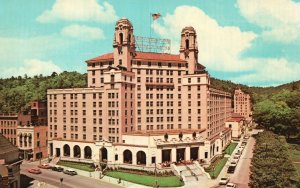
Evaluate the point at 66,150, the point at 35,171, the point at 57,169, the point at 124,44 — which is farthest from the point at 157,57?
the point at 35,171

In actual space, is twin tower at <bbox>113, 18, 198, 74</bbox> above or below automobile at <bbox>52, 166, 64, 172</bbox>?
above

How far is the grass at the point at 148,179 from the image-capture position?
74.3m

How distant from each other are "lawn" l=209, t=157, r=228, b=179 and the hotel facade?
3.73m

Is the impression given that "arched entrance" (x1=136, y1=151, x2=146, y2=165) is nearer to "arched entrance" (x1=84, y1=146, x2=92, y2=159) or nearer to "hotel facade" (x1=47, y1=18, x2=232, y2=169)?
"hotel facade" (x1=47, y1=18, x2=232, y2=169)

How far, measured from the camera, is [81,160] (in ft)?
314

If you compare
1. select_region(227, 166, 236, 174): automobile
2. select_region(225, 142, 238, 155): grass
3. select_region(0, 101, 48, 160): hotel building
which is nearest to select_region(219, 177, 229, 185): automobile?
select_region(227, 166, 236, 174): automobile

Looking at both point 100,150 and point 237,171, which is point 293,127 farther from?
point 100,150

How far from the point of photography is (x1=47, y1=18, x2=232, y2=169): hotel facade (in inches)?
3553

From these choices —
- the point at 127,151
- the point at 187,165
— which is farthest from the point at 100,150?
the point at 187,165

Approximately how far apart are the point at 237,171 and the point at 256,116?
67256 mm

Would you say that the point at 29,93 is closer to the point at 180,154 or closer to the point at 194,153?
the point at 180,154

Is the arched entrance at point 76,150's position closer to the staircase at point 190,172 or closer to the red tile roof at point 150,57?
the red tile roof at point 150,57

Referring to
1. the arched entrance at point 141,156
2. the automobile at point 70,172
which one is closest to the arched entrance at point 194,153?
the arched entrance at point 141,156

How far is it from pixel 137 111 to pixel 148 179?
27644mm
